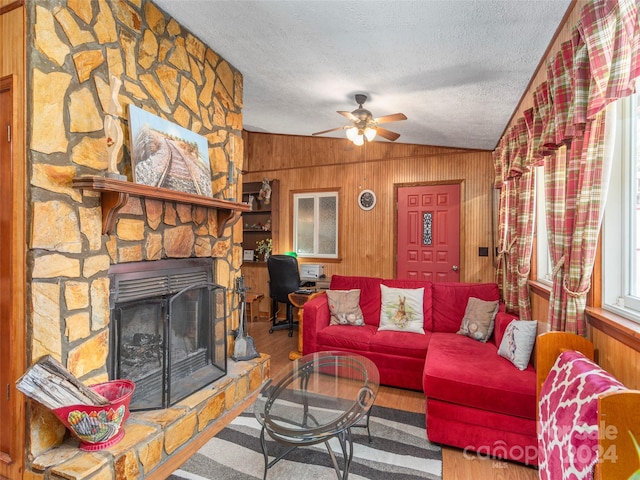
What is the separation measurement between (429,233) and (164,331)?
3.74 meters

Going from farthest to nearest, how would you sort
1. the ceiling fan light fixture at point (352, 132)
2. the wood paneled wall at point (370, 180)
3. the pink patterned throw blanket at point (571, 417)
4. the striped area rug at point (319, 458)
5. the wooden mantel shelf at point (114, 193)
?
the wood paneled wall at point (370, 180)
the ceiling fan light fixture at point (352, 132)
the striped area rug at point (319, 458)
the wooden mantel shelf at point (114, 193)
the pink patterned throw blanket at point (571, 417)

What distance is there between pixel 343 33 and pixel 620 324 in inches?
87.8

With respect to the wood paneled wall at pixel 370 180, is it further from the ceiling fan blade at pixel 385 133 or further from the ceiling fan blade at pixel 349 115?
the ceiling fan blade at pixel 349 115

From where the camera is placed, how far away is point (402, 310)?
334cm

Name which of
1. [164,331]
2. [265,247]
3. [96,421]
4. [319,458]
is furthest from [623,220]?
[265,247]

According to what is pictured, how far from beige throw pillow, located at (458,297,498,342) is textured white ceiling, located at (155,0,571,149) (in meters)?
1.85

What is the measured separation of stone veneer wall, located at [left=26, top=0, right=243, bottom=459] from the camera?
159cm

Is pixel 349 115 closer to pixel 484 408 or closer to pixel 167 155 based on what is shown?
pixel 167 155

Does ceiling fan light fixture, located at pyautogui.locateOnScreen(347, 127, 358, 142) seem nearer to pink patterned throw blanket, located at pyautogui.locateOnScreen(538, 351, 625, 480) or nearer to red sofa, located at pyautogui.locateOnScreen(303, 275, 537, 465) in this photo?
red sofa, located at pyautogui.locateOnScreen(303, 275, 537, 465)

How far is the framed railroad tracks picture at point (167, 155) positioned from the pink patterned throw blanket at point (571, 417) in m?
2.43

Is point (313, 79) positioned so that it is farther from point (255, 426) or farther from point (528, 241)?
point (255, 426)

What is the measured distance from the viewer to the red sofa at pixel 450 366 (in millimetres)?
1979

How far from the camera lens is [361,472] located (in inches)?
73.6


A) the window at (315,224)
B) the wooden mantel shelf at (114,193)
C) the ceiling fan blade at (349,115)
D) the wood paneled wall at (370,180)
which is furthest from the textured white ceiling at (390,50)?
the window at (315,224)
